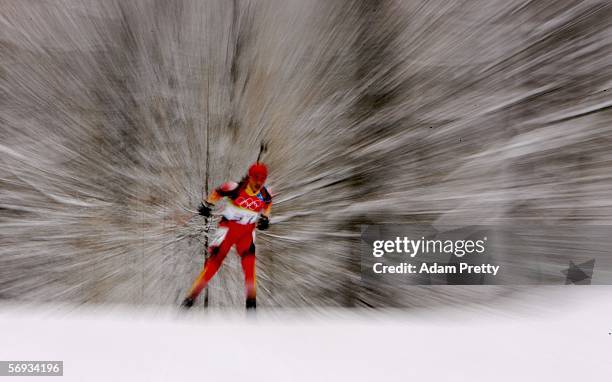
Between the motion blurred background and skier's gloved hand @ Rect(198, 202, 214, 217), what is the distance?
0.04m

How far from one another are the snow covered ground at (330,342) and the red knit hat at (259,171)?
0.51m

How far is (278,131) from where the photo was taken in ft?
4.52

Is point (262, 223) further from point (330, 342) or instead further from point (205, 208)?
point (330, 342)

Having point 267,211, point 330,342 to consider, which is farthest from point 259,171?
point 330,342

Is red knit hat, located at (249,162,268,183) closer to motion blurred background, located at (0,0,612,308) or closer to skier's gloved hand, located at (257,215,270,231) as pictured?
motion blurred background, located at (0,0,612,308)

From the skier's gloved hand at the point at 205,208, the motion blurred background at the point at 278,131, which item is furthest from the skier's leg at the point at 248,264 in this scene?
the skier's gloved hand at the point at 205,208

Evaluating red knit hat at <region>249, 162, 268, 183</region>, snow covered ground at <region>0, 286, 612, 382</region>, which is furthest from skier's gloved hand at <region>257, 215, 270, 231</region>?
snow covered ground at <region>0, 286, 612, 382</region>

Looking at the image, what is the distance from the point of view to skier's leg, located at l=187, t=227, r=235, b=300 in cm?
138

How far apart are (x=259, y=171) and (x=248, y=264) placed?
356 mm

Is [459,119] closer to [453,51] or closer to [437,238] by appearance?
[453,51]

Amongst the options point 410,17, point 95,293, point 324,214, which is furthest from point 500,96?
Result: point 95,293

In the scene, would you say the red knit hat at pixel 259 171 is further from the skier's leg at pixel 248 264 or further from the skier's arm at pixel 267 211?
the skier's leg at pixel 248 264

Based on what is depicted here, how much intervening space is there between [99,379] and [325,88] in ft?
4.41

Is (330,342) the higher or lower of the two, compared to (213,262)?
lower
